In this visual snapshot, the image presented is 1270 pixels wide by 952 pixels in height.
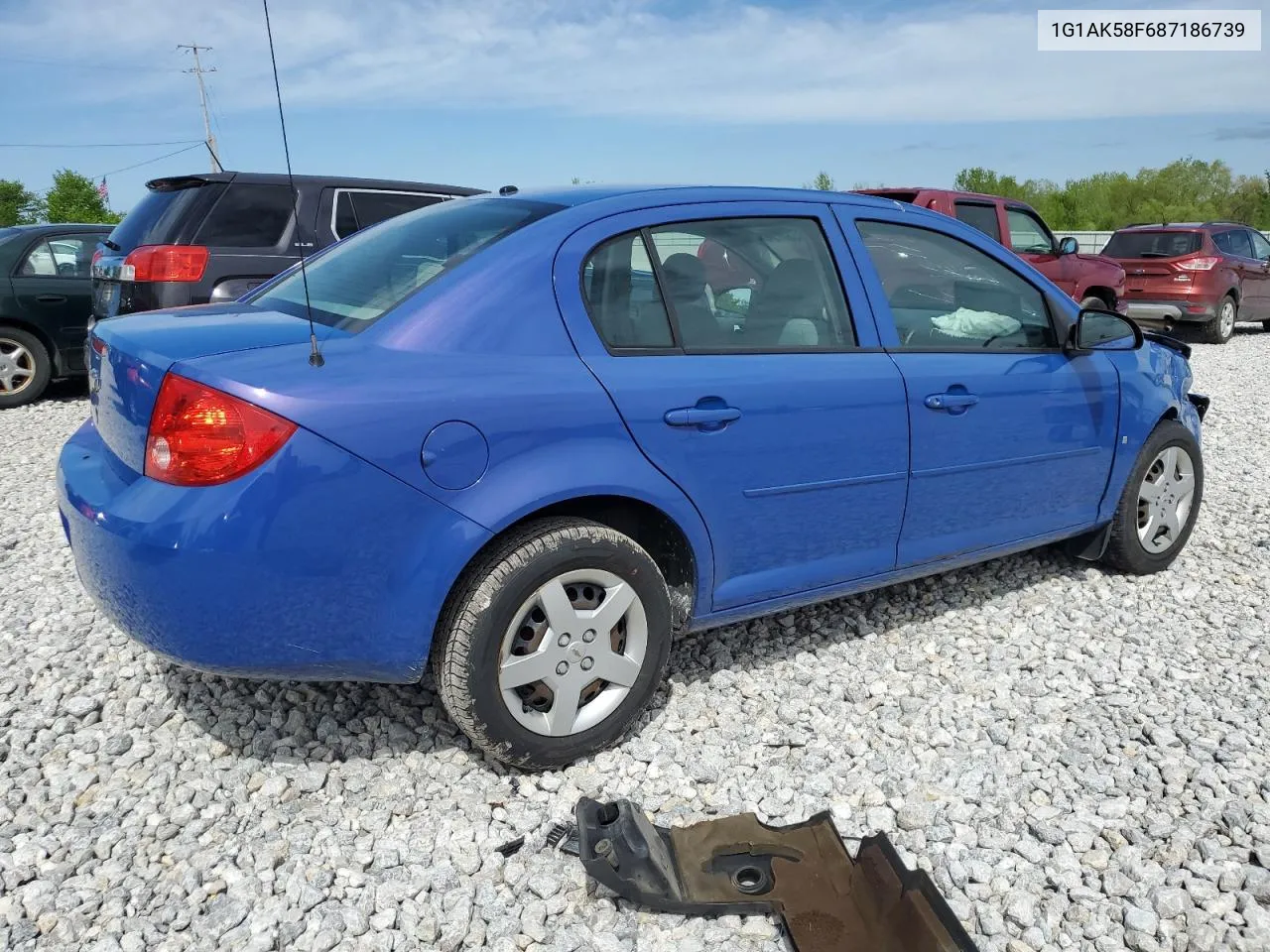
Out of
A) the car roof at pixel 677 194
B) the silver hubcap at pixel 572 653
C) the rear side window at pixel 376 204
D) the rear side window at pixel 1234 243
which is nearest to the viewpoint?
the silver hubcap at pixel 572 653

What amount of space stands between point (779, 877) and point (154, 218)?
21.0 ft

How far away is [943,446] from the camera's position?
3.40 meters

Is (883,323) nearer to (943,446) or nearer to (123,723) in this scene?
(943,446)

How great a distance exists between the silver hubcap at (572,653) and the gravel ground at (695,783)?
0.20 metres

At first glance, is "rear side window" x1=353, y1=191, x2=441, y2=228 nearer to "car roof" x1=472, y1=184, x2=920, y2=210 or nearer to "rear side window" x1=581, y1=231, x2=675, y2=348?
"car roof" x1=472, y1=184, x2=920, y2=210

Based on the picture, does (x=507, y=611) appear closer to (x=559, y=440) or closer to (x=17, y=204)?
(x=559, y=440)

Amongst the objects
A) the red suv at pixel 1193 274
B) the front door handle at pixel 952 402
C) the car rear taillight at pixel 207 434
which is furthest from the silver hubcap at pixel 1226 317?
the car rear taillight at pixel 207 434

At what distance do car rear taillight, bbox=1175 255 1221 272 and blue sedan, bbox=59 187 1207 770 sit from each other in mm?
10923

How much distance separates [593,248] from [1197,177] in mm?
58562

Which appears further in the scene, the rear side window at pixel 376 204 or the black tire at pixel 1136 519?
the rear side window at pixel 376 204

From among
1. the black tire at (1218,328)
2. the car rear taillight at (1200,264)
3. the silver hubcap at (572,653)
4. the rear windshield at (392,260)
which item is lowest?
the black tire at (1218,328)

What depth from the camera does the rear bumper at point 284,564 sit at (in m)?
2.30

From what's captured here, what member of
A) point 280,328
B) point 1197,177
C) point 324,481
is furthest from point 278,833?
→ point 1197,177

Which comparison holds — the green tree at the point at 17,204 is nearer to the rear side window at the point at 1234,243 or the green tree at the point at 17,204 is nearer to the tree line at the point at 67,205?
the tree line at the point at 67,205
